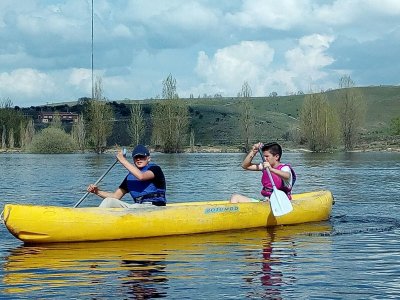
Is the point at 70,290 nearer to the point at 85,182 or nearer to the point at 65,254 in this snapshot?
the point at 65,254

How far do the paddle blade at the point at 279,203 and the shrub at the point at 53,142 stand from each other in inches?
3376

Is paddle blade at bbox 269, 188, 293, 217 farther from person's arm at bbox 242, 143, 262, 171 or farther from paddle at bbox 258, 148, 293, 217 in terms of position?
person's arm at bbox 242, 143, 262, 171

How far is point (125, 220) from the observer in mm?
13125

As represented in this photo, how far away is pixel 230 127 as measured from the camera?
153m

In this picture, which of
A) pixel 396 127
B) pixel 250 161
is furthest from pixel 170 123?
pixel 250 161

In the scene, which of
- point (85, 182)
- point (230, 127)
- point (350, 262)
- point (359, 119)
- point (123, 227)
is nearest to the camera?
point (350, 262)

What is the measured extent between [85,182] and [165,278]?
76.7ft

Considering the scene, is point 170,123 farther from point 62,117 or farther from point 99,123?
point 62,117

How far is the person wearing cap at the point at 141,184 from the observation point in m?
13.1

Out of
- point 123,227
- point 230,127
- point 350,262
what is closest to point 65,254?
point 123,227

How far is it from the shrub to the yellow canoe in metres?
85.4

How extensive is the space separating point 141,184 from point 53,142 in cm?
8678

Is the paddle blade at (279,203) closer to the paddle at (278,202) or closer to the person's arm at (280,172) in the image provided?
the paddle at (278,202)

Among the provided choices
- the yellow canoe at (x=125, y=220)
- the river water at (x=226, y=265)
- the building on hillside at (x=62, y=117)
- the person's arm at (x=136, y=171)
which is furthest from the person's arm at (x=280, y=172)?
the building on hillside at (x=62, y=117)
